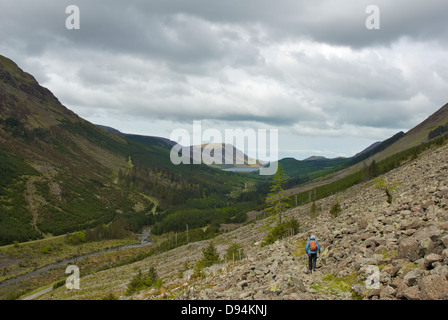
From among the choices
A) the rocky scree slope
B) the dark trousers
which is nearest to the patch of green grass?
the rocky scree slope

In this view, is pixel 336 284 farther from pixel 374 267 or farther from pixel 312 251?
pixel 312 251

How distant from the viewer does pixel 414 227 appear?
57.9 ft

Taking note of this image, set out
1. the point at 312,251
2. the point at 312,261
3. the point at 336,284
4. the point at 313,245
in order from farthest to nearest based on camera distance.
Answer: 1. the point at 312,261
2. the point at 312,251
3. the point at 313,245
4. the point at 336,284

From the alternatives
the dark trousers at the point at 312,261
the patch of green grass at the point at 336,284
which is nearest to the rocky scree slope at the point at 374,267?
the patch of green grass at the point at 336,284

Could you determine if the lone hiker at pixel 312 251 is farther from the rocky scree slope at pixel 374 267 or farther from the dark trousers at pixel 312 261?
the rocky scree slope at pixel 374 267

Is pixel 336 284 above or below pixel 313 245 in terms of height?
Result: below

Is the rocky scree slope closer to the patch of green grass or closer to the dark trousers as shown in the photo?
the patch of green grass

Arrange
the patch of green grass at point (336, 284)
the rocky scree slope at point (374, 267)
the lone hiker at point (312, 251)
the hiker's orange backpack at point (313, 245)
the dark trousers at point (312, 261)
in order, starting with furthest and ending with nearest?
1. the dark trousers at point (312, 261)
2. the lone hiker at point (312, 251)
3. the hiker's orange backpack at point (313, 245)
4. the patch of green grass at point (336, 284)
5. the rocky scree slope at point (374, 267)

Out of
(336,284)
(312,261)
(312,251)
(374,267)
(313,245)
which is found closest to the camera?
(374,267)

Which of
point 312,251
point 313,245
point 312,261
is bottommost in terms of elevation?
point 312,261

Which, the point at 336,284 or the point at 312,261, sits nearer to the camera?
the point at 336,284

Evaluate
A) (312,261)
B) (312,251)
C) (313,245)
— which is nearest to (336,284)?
(313,245)

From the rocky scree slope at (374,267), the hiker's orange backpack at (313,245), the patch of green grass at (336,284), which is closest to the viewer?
the rocky scree slope at (374,267)
